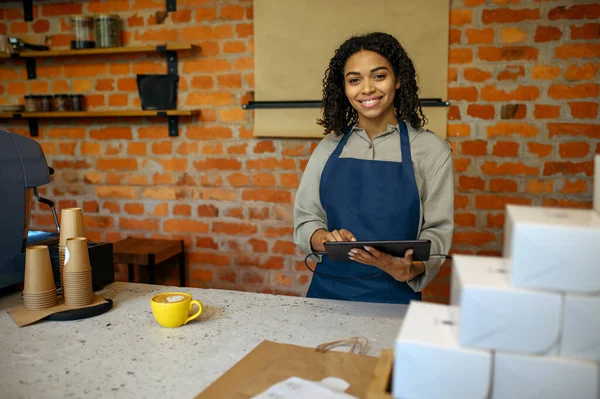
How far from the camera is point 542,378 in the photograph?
2.06ft

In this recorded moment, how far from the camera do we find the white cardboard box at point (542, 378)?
2.03 ft

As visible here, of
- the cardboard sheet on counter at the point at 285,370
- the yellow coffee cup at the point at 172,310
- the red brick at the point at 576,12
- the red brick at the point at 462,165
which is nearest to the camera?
the cardboard sheet on counter at the point at 285,370

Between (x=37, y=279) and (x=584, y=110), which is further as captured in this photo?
(x=584, y=110)

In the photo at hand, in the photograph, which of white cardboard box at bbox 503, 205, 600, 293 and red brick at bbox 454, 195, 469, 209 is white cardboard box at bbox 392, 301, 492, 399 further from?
red brick at bbox 454, 195, 469, 209

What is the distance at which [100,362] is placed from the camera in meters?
1.02

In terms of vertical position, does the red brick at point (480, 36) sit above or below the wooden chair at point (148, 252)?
above

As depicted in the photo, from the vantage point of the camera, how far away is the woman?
1636mm

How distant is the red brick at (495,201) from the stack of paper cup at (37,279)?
6.50ft

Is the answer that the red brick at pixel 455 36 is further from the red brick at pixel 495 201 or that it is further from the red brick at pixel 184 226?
the red brick at pixel 184 226

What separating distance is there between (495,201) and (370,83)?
3.72 ft

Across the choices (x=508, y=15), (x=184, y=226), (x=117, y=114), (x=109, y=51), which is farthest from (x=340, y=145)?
(x=109, y=51)

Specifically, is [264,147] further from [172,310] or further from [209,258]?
[172,310]

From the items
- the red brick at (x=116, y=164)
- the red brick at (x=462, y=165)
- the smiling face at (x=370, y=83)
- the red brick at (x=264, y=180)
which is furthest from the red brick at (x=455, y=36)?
the red brick at (x=116, y=164)

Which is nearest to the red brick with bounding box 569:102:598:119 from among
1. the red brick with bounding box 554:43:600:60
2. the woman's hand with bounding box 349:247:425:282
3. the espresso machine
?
the red brick with bounding box 554:43:600:60
